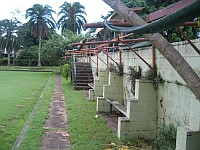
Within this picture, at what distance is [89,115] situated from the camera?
24.3ft

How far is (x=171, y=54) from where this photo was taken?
2.68 meters

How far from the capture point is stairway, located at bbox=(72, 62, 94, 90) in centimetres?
1394

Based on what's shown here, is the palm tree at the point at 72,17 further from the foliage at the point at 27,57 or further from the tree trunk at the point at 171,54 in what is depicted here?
the tree trunk at the point at 171,54

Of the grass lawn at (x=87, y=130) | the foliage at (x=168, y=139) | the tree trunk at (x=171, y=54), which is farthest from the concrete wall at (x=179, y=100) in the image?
the grass lawn at (x=87, y=130)

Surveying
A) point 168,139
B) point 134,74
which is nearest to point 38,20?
point 134,74

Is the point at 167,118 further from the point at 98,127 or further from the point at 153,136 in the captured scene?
the point at 98,127

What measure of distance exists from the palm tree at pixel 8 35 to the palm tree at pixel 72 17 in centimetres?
833

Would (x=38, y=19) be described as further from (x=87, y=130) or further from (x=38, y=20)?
(x=87, y=130)

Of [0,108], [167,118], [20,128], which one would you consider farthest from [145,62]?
[0,108]

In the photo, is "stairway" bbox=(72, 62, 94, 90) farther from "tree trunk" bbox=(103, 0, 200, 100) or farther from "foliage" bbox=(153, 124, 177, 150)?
"tree trunk" bbox=(103, 0, 200, 100)

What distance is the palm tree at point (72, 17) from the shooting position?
47.7m

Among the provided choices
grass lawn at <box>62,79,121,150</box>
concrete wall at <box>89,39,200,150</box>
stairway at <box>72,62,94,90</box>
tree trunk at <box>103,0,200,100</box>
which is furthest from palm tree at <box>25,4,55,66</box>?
tree trunk at <box>103,0,200,100</box>

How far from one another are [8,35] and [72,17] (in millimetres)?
11476

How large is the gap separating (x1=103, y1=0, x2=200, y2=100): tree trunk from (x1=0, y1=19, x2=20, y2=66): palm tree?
45.1m
